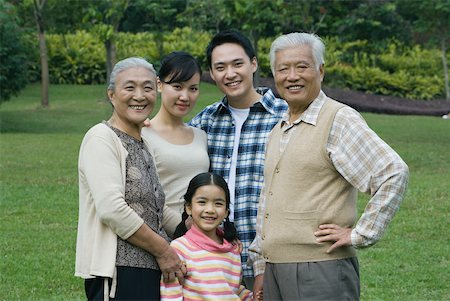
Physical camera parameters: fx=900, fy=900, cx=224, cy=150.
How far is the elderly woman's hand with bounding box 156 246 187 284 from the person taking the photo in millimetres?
3668

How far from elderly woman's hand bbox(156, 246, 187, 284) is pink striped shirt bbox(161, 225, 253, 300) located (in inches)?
1.5

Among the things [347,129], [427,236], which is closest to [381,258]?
[427,236]

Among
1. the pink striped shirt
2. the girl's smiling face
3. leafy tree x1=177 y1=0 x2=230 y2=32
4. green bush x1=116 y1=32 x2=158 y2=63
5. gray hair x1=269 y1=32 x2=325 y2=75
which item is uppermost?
gray hair x1=269 y1=32 x2=325 y2=75

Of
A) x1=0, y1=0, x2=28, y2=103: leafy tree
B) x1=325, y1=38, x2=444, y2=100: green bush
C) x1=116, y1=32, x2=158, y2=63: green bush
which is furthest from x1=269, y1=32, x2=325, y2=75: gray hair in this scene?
x1=325, y1=38, x2=444, y2=100: green bush

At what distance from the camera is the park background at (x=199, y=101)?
7742 millimetres

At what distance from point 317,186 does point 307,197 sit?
0.20 ft

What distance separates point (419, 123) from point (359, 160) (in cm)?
1826

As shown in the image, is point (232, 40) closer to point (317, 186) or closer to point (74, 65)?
point (317, 186)

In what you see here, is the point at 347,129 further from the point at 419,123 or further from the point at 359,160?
the point at 419,123

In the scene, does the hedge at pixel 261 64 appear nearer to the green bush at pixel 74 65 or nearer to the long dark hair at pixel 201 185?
the green bush at pixel 74 65

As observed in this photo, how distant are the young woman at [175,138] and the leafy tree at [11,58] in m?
15.8

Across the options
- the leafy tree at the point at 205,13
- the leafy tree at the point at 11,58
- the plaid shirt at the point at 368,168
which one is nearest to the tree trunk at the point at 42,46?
the leafy tree at the point at 11,58

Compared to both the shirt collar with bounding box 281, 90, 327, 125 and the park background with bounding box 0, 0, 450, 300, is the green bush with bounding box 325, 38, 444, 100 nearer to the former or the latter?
the park background with bounding box 0, 0, 450, 300

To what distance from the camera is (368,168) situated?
346 cm
